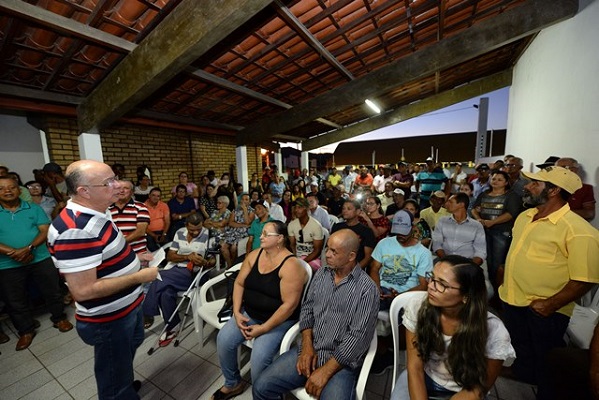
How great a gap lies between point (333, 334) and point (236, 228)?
3.22 m

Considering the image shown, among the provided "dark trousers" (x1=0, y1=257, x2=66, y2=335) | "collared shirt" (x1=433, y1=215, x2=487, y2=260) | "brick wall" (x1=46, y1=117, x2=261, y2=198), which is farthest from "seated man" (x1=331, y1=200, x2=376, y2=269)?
"brick wall" (x1=46, y1=117, x2=261, y2=198)

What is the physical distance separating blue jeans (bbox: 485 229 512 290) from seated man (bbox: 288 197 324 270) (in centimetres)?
225

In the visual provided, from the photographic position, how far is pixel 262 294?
2.13 meters

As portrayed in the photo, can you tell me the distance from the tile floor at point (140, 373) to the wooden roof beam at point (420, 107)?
950 cm

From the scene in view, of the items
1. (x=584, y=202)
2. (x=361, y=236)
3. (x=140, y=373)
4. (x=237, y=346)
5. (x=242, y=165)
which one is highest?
(x=242, y=165)

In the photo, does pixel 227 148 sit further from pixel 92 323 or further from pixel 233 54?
pixel 92 323

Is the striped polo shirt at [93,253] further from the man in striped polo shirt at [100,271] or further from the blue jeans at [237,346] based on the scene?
the blue jeans at [237,346]

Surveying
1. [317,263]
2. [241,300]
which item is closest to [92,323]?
[241,300]

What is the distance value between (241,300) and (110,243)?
1.22 m

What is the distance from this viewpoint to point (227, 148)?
8289 millimetres

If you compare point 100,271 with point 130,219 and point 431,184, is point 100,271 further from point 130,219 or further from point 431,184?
point 431,184

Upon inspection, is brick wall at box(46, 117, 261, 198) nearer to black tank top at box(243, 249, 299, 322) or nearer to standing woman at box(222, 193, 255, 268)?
standing woman at box(222, 193, 255, 268)

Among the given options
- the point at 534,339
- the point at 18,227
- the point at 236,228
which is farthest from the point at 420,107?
the point at 18,227

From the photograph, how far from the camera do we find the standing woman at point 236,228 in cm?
439
